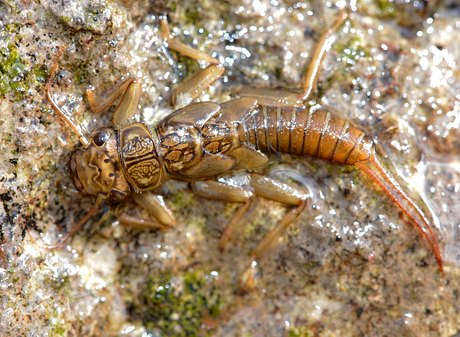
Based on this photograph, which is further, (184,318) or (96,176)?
(184,318)

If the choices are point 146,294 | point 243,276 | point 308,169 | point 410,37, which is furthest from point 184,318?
point 410,37

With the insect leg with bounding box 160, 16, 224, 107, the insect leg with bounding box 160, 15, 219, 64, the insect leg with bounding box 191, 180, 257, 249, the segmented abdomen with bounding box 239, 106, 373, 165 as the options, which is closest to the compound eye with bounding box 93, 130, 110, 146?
the insect leg with bounding box 160, 16, 224, 107

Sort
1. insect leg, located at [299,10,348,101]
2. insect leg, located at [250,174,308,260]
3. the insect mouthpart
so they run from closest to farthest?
the insect mouthpart, insect leg, located at [250,174,308,260], insect leg, located at [299,10,348,101]

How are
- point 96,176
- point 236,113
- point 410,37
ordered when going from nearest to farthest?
1. point 96,176
2. point 236,113
3. point 410,37

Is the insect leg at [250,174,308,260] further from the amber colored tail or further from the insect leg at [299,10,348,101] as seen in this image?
the insect leg at [299,10,348,101]

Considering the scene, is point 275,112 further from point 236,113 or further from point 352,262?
point 352,262
